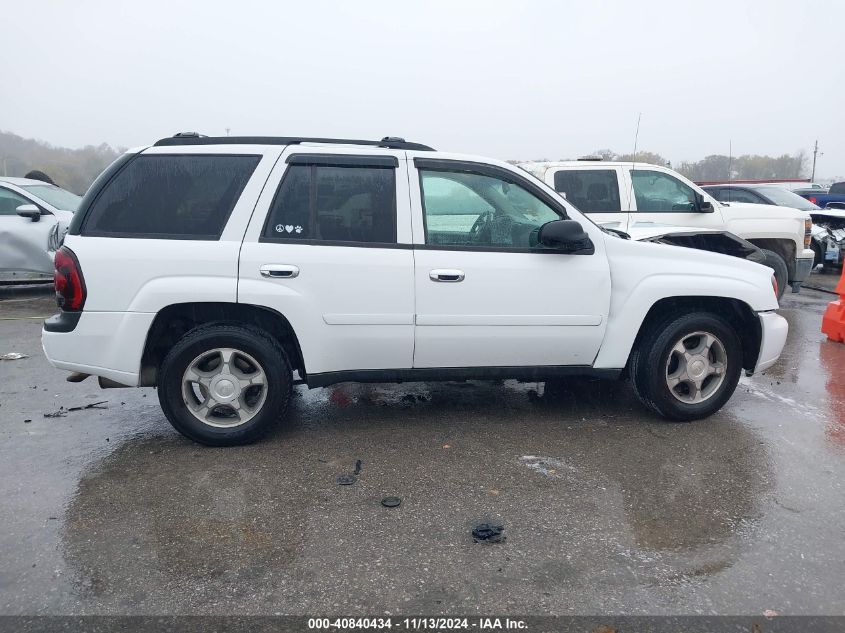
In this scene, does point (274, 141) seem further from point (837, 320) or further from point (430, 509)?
point (837, 320)

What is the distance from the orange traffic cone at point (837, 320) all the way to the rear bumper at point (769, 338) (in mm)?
3144

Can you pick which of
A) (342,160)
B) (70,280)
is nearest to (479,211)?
(342,160)

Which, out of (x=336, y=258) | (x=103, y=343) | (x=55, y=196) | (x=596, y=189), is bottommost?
(x=103, y=343)

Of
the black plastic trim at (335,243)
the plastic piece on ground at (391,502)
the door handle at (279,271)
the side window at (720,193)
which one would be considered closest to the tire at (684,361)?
the black plastic trim at (335,243)

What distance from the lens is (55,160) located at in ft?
49.7

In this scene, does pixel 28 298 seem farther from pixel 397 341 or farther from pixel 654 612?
pixel 654 612

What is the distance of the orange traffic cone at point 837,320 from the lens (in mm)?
7383

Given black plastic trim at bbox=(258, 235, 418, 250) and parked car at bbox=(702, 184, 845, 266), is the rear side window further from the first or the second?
A: parked car at bbox=(702, 184, 845, 266)

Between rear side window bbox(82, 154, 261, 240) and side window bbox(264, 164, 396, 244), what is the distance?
287mm

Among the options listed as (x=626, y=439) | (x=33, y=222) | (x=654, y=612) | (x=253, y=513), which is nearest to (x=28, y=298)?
(x=33, y=222)

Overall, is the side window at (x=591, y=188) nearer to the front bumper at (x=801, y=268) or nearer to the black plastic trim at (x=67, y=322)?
the front bumper at (x=801, y=268)

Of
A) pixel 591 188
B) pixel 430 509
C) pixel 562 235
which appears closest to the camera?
pixel 430 509

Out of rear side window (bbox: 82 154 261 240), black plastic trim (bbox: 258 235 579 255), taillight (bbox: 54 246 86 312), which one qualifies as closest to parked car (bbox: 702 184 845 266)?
black plastic trim (bbox: 258 235 579 255)

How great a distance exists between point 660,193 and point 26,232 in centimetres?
880
